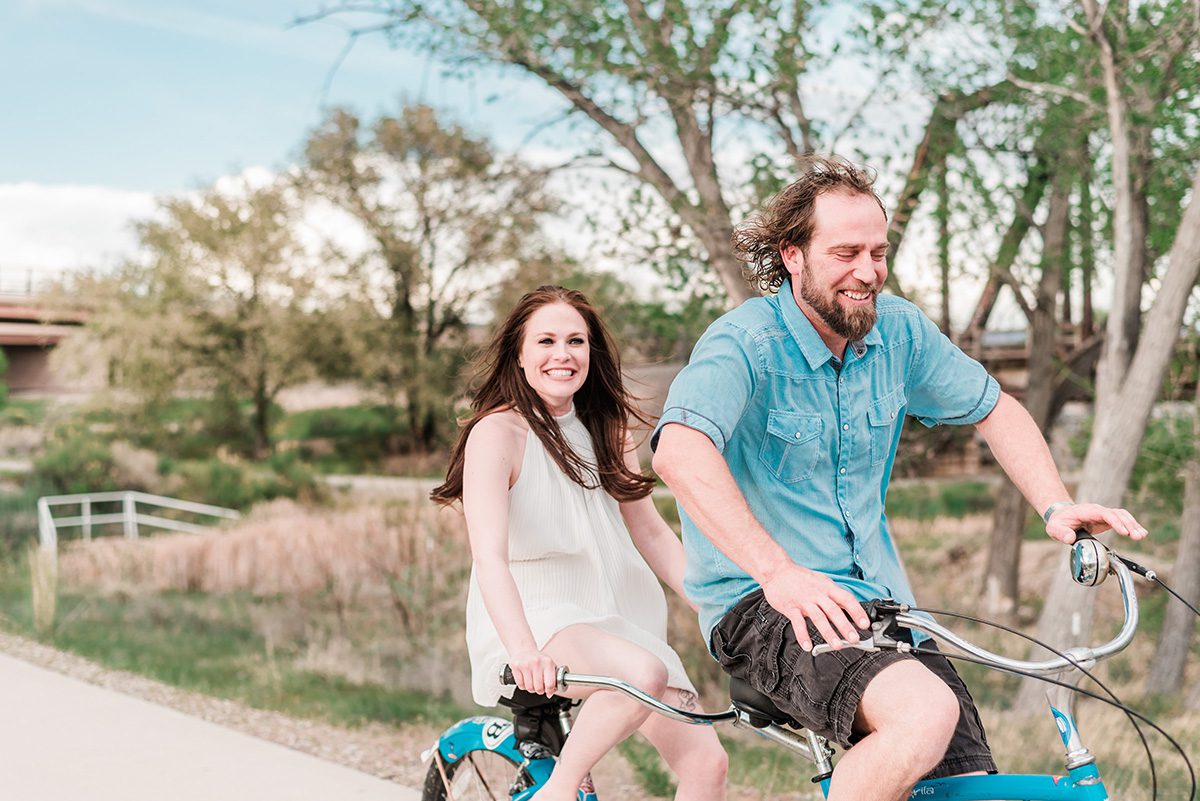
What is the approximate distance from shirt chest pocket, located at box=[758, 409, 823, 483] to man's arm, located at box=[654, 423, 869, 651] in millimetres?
226

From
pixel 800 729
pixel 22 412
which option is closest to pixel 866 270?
pixel 800 729

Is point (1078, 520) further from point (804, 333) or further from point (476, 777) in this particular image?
point (476, 777)

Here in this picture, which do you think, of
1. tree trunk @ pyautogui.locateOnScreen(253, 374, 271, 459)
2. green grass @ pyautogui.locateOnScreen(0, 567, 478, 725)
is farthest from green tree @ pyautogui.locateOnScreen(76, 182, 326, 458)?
green grass @ pyautogui.locateOnScreen(0, 567, 478, 725)

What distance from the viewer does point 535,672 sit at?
2.57 meters

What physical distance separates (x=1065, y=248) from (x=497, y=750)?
27.5 ft

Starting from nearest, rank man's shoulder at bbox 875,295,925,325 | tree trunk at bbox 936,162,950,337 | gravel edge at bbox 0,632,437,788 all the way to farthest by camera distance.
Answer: man's shoulder at bbox 875,295,925,325, gravel edge at bbox 0,632,437,788, tree trunk at bbox 936,162,950,337

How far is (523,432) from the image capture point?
2988 millimetres

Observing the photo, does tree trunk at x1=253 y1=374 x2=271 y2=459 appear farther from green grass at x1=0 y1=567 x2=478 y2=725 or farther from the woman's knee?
the woman's knee

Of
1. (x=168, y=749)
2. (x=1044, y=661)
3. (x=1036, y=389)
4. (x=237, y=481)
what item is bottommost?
(x=237, y=481)

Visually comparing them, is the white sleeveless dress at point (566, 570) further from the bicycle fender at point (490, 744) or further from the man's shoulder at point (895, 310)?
the man's shoulder at point (895, 310)

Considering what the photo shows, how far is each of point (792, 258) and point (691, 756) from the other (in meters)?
1.13

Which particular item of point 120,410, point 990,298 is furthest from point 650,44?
point 120,410

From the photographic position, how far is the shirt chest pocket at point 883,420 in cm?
253

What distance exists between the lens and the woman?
2.79 m
